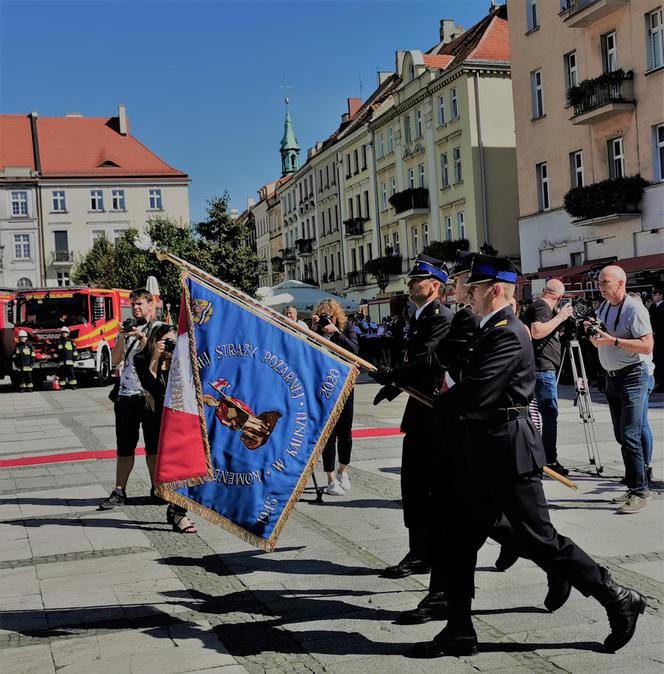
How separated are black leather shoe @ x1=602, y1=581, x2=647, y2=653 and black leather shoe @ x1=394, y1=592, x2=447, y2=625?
906mm

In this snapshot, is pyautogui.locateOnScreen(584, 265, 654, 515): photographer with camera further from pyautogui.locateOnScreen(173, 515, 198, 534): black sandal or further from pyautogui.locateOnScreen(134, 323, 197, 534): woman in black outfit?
pyautogui.locateOnScreen(134, 323, 197, 534): woman in black outfit

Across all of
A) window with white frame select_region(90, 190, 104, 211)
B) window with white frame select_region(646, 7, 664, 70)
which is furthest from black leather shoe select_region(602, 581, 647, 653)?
window with white frame select_region(90, 190, 104, 211)

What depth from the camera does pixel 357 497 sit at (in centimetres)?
872

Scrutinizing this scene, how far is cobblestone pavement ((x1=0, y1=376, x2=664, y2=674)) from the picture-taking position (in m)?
4.57

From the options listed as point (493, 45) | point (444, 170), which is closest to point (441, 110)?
point (444, 170)

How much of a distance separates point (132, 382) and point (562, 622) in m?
4.81

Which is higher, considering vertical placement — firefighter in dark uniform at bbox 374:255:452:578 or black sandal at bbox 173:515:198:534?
firefighter in dark uniform at bbox 374:255:452:578

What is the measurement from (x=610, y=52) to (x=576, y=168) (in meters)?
3.85

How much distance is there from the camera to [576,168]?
31234 millimetres

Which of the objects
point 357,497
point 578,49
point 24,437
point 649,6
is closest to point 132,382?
point 357,497

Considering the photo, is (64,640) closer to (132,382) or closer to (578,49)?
(132,382)

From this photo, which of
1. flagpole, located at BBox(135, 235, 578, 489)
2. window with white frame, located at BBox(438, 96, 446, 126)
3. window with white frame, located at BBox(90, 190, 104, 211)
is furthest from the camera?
window with white frame, located at BBox(90, 190, 104, 211)

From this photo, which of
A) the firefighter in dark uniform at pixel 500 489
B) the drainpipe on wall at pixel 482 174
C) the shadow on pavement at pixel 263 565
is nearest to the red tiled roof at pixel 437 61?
the drainpipe on wall at pixel 482 174

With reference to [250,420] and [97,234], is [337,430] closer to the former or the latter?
[250,420]
